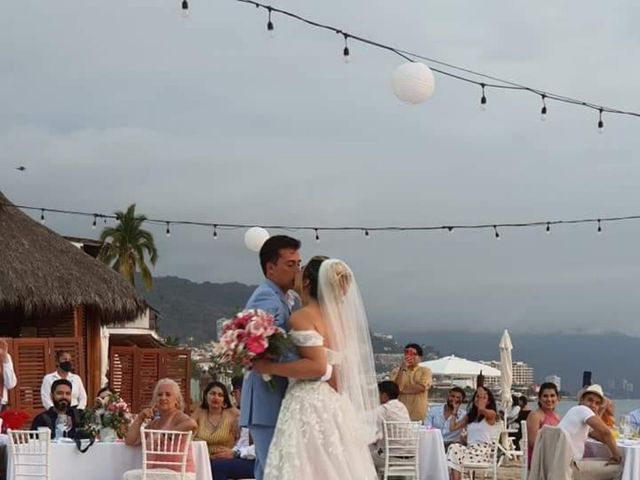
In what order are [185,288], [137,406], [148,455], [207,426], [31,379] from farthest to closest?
[185,288] < [137,406] < [31,379] < [207,426] < [148,455]

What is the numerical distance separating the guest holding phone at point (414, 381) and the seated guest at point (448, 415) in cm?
42

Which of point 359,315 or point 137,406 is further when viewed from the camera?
point 137,406

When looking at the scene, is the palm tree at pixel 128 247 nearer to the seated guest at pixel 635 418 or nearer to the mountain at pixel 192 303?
the seated guest at pixel 635 418

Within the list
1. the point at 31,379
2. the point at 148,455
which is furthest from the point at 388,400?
the point at 31,379

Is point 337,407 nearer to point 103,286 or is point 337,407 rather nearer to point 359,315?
point 359,315

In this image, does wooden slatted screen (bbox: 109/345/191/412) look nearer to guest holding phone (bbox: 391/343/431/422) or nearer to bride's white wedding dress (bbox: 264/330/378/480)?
guest holding phone (bbox: 391/343/431/422)

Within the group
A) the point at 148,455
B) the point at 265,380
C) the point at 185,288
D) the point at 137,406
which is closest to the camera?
the point at 265,380

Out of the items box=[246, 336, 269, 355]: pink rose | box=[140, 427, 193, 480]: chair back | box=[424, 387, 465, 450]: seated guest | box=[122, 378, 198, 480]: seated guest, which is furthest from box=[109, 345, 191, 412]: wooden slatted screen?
box=[246, 336, 269, 355]: pink rose

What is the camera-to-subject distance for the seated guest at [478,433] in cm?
1202

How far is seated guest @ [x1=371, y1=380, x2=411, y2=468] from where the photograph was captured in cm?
1120

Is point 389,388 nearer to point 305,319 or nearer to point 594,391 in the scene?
point 594,391

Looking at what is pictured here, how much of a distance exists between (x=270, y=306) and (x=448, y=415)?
8302 millimetres

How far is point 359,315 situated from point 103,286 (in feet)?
54.2

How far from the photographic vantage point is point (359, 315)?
241 inches
